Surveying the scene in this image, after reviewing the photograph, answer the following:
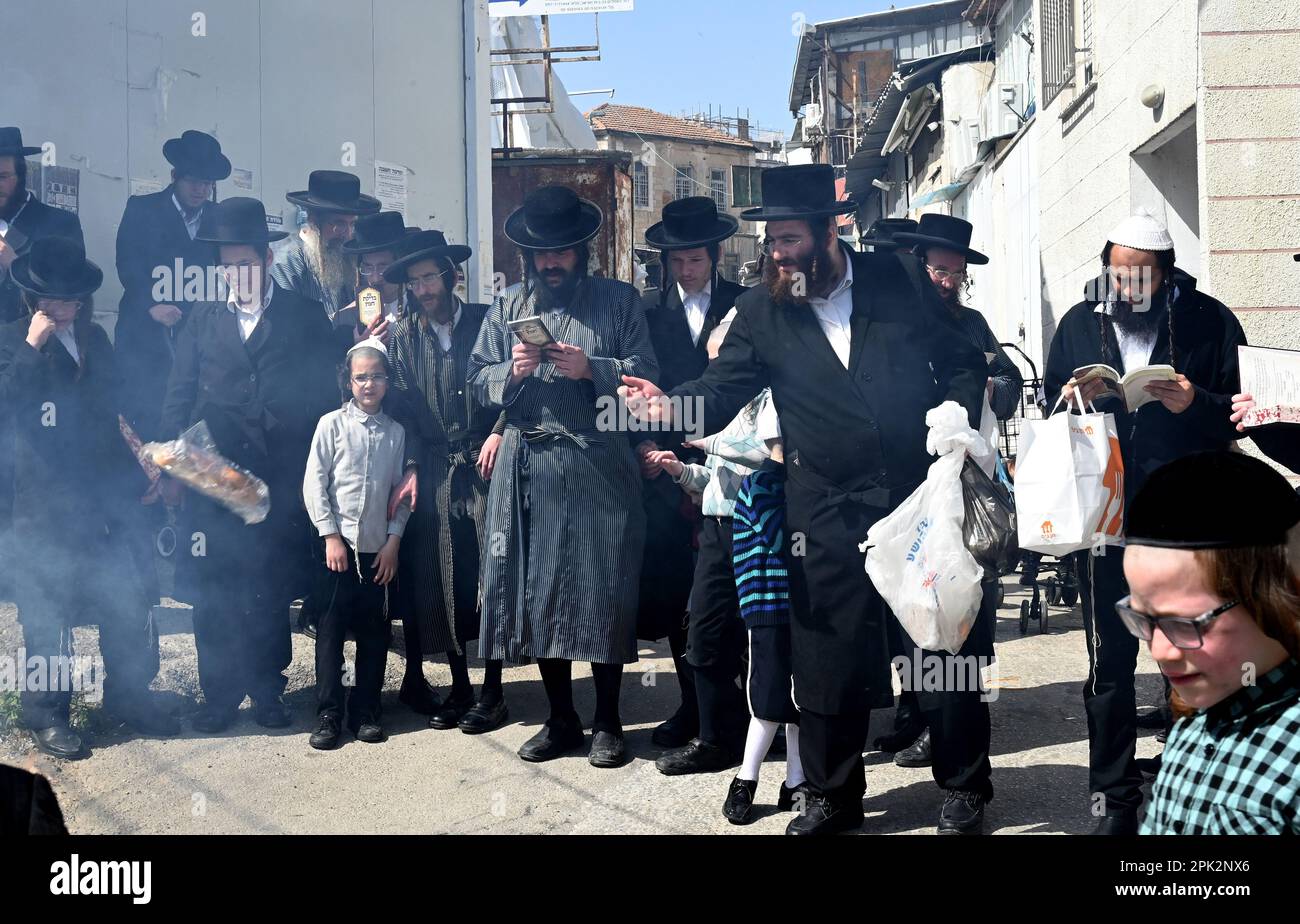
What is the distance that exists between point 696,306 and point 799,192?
1.67 meters

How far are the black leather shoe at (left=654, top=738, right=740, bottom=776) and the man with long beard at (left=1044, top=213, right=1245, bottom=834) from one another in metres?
1.42

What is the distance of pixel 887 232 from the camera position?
683 cm

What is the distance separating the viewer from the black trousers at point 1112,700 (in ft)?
14.0

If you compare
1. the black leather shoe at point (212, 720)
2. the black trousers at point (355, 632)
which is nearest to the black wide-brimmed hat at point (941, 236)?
the black trousers at point (355, 632)

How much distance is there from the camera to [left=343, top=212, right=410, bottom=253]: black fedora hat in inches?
261

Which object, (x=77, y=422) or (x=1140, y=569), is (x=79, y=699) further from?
(x=1140, y=569)

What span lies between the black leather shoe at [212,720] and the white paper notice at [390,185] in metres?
5.56

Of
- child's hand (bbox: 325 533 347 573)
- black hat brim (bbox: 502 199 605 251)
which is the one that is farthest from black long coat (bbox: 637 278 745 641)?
child's hand (bbox: 325 533 347 573)

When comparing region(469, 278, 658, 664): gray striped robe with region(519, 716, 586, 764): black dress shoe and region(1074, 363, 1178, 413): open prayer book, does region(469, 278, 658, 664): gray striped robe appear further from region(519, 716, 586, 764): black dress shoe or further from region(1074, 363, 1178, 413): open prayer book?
region(1074, 363, 1178, 413): open prayer book

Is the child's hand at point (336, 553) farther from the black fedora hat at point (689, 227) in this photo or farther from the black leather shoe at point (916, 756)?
the black leather shoe at point (916, 756)

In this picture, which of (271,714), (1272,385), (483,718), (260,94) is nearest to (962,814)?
(1272,385)

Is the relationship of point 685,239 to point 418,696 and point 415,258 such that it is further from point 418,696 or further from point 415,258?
point 418,696

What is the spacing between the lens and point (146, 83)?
8.00 meters
